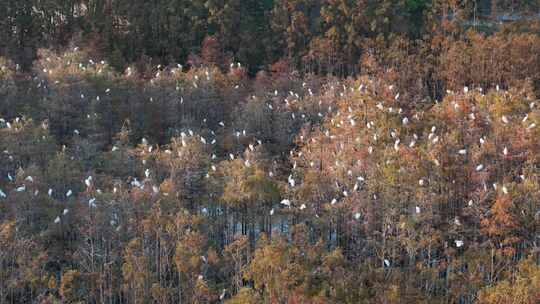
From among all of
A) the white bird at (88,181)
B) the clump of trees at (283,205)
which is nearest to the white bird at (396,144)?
the clump of trees at (283,205)

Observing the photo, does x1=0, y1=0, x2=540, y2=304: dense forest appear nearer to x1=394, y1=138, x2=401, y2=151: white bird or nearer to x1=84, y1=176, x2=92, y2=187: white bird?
x1=394, y1=138, x2=401, y2=151: white bird

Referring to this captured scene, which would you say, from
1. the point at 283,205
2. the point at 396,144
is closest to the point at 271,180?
the point at 283,205

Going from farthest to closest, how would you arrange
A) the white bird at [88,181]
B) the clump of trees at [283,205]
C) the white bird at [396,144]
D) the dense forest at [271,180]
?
the white bird at [396,144], the white bird at [88,181], the dense forest at [271,180], the clump of trees at [283,205]

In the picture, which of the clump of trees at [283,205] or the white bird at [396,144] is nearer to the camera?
the clump of trees at [283,205]

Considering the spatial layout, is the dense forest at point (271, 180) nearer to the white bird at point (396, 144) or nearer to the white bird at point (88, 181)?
the white bird at point (396, 144)

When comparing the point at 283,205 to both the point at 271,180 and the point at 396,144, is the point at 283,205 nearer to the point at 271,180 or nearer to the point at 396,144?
the point at 271,180

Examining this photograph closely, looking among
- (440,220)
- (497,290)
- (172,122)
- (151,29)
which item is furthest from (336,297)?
(151,29)

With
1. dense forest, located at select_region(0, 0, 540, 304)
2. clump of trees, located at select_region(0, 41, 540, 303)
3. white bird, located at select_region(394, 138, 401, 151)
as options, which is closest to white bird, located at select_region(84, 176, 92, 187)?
A: clump of trees, located at select_region(0, 41, 540, 303)

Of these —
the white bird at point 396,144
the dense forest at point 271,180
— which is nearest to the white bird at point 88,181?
the dense forest at point 271,180

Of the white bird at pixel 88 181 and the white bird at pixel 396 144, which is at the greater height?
the white bird at pixel 396 144

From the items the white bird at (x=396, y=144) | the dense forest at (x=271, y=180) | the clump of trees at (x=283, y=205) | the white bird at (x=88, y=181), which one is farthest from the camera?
the white bird at (x=396, y=144)
